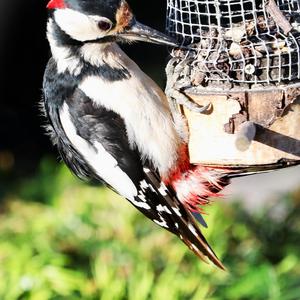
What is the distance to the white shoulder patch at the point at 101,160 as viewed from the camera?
2660mm

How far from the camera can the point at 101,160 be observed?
270cm

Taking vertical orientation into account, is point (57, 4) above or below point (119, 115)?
above

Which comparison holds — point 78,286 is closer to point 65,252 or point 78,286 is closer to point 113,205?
point 65,252

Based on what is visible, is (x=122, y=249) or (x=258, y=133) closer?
(x=258, y=133)

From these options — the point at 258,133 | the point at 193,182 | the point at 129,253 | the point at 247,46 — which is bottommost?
the point at 129,253

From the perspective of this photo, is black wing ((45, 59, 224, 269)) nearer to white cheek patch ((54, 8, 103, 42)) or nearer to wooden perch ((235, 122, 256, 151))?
white cheek patch ((54, 8, 103, 42))

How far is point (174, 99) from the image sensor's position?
2.50 meters

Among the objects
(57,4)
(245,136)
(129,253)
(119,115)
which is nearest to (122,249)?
(129,253)

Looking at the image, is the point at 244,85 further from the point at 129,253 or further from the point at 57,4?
the point at 129,253

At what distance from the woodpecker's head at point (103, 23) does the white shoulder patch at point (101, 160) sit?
0.83 ft

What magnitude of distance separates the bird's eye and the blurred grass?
1625 mm

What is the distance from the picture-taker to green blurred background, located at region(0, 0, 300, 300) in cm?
389

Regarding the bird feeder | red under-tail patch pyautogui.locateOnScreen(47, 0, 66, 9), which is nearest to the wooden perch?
the bird feeder

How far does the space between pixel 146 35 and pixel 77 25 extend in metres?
0.20
